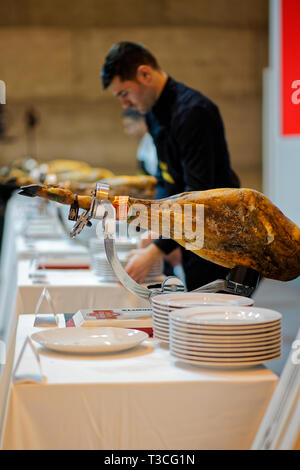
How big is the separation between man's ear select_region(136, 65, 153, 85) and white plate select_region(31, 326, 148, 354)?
139 centimetres

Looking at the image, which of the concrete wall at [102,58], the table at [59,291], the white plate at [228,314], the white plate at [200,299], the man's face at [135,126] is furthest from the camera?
the concrete wall at [102,58]

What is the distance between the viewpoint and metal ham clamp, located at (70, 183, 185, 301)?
150 cm

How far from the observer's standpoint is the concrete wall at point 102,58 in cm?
910

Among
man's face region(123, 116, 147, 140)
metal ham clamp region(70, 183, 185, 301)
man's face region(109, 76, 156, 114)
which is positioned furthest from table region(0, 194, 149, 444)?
man's face region(123, 116, 147, 140)

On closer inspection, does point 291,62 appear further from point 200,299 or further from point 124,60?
point 200,299

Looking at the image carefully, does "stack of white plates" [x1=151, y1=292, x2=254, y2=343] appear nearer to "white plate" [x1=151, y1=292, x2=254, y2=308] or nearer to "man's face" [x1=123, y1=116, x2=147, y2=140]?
"white plate" [x1=151, y1=292, x2=254, y2=308]

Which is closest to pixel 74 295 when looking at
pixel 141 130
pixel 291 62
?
pixel 291 62

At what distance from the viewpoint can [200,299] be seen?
1564 mm

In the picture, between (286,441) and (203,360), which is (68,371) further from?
(286,441)

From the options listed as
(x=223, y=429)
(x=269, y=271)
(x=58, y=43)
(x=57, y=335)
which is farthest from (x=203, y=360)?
(x=58, y=43)

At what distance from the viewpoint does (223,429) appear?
3.77 ft

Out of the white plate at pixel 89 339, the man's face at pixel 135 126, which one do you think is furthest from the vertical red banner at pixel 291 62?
the man's face at pixel 135 126

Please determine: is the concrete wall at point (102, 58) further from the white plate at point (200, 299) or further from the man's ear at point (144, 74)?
the white plate at point (200, 299)

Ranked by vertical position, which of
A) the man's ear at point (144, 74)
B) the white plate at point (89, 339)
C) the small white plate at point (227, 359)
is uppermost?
the man's ear at point (144, 74)
